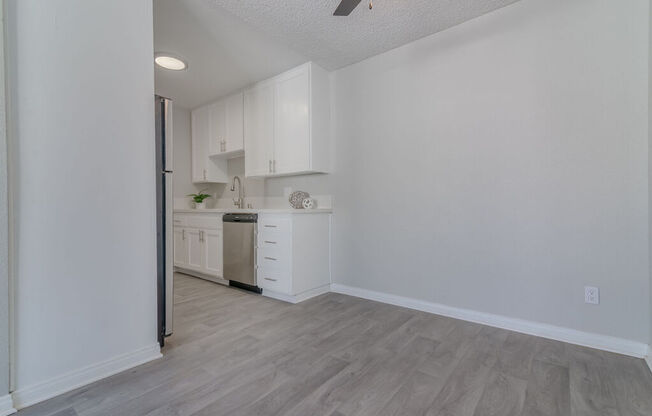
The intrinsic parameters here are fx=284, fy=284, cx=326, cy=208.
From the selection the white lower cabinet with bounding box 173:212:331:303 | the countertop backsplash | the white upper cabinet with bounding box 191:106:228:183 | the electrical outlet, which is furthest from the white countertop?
the electrical outlet

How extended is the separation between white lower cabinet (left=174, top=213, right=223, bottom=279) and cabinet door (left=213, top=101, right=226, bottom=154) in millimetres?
1050

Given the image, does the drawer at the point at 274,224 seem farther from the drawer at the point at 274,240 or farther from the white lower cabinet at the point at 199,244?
the white lower cabinet at the point at 199,244

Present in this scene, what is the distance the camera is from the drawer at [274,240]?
2.77m

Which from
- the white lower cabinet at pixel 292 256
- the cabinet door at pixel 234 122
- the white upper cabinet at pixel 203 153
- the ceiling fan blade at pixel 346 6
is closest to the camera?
the ceiling fan blade at pixel 346 6

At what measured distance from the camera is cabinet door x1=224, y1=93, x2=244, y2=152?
3.75m

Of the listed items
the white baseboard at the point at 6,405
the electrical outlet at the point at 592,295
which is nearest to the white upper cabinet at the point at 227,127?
the white baseboard at the point at 6,405

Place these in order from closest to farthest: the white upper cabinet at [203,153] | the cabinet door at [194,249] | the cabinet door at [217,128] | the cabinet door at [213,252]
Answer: the cabinet door at [213,252], the cabinet door at [194,249], the cabinet door at [217,128], the white upper cabinet at [203,153]

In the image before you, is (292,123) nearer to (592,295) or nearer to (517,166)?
(517,166)

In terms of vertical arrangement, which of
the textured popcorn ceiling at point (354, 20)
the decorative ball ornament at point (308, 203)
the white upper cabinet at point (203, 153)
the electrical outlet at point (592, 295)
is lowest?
the electrical outlet at point (592, 295)

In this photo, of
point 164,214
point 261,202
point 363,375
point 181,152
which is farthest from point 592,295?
point 181,152

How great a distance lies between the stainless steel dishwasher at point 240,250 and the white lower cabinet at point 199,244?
0.15 meters

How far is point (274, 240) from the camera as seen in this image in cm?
285

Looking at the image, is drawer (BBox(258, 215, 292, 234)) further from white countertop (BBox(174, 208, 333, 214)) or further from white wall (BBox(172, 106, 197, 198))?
white wall (BBox(172, 106, 197, 198))

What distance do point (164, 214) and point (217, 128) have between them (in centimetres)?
256
